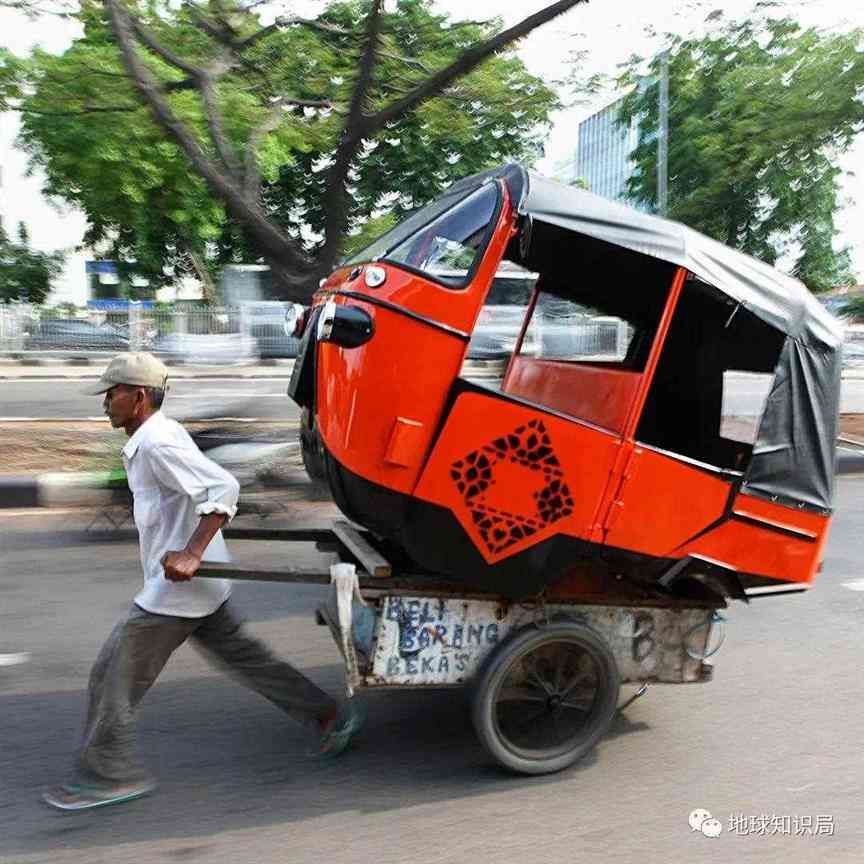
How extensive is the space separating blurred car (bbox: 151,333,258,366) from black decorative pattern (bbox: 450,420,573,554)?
18784 millimetres

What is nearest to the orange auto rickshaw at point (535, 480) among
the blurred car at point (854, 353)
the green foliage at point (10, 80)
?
the green foliage at point (10, 80)

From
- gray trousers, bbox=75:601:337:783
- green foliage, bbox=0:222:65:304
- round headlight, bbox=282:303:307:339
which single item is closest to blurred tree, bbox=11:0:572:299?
round headlight, bbox=282:303:307:339

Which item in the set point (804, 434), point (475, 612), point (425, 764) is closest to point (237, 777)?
point (425, 764)

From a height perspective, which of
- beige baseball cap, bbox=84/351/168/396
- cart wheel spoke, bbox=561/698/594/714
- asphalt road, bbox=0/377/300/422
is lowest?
asphalt road, bbox=0/377/300/422

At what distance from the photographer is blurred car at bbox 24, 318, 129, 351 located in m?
22.0

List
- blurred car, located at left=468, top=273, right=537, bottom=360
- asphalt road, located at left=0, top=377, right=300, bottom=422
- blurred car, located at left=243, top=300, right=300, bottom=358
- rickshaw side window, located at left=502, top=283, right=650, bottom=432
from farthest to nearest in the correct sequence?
blurred car, located at left=243, top=300, right=300, bottom=358, asphalt road, located at left=0, top=377, right=300, bottom=422, rickshaw side window, located at left=502, top=283, right=650, bottom=432, blurred car, located at left=468, top=273, right=537, bottom=360

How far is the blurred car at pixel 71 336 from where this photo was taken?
2202cm

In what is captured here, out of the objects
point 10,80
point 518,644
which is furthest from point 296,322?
point 10,80

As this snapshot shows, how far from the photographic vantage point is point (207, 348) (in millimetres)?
22359

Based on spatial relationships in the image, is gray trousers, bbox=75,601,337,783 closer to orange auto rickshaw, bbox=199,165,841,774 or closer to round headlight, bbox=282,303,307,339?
orange auto rickshaw, bbox=199,165,841,774

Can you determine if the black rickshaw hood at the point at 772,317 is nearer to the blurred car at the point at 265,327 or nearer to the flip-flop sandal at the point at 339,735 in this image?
the flip-flop sandal at the point at 339,735

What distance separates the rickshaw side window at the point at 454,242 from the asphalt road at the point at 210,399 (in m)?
1.22

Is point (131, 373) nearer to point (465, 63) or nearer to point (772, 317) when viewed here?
point (772, 317)

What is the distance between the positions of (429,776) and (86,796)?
1.15m
